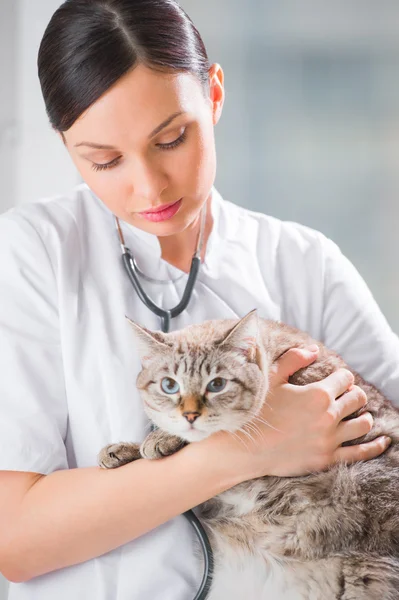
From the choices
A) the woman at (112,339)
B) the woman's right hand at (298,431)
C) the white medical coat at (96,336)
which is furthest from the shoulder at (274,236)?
the woman's right hand at (298,431)

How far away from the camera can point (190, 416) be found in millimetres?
962

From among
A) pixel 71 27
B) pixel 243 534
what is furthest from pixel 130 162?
pixel 243 534

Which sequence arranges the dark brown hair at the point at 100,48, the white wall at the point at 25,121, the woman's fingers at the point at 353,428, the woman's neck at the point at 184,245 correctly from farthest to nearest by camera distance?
the white wall at the point at 25,121, the woman's neck at the point at 184,245, the woman's fingers at the point at 353,428, the dark brown hair at the point at 100,48

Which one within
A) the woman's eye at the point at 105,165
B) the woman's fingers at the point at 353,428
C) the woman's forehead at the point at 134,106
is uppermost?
the woman's forehead at the point at 134,106

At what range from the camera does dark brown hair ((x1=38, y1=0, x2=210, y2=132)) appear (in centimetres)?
92

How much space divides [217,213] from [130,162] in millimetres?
291

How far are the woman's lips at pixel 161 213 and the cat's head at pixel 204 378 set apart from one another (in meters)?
0.18

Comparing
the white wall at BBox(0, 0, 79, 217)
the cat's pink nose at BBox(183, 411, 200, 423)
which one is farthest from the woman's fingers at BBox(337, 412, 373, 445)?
the white wall at BBox(0, 0, 79, 217)

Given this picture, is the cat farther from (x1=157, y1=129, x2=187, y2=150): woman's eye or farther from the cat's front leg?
(x1=157, y1=129, x2=187, y2=150): woman's eye

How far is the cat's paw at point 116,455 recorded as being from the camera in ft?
3.17

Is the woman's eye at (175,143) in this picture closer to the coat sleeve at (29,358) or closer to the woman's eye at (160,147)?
the woman's eye at (160,147)

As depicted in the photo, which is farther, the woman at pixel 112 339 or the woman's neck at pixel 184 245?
the woman's neck at pixel 184 245

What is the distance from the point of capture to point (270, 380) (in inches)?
40.6

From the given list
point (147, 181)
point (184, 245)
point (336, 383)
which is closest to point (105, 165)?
point (147, 181)
